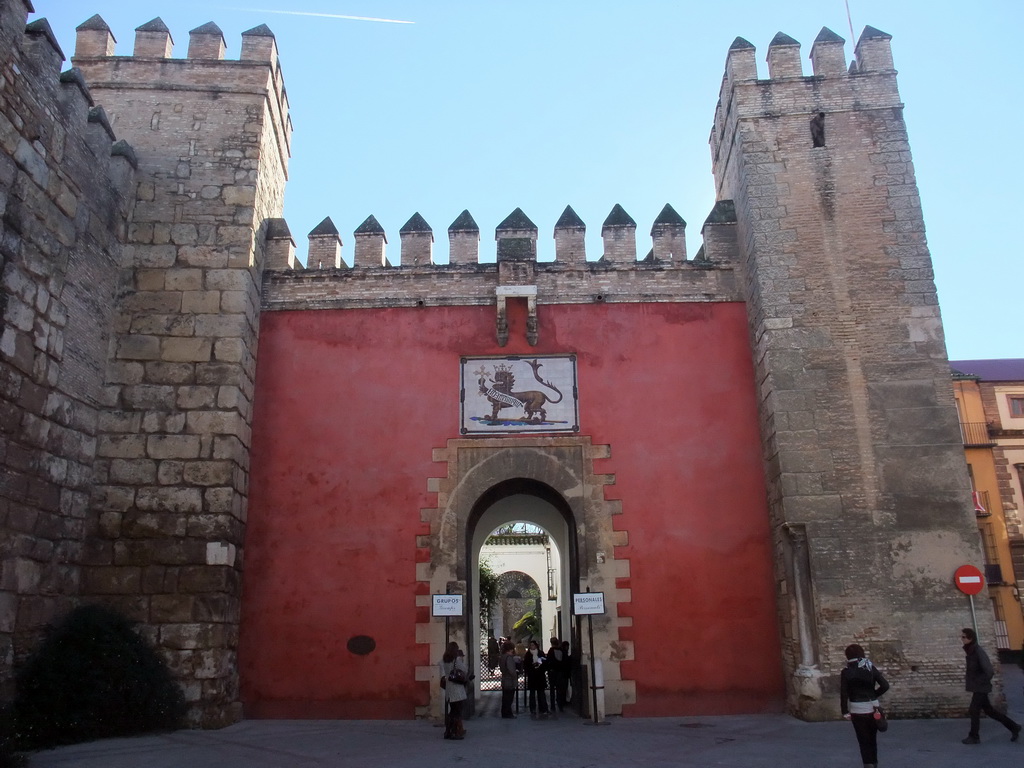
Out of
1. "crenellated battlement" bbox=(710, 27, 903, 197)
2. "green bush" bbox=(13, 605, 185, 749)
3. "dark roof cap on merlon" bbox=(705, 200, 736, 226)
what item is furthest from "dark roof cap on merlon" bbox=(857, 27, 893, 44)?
"green bush" bbox=(13, 605, 185, 749)

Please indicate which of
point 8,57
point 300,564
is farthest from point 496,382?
point 8,57

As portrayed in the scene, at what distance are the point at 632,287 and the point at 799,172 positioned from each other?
2.24 m

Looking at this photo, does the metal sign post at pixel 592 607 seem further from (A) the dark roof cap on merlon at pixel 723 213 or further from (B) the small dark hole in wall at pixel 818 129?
(B) the small dark hole in wall at pixel 818 129

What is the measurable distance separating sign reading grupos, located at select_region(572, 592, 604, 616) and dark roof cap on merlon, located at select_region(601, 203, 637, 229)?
14.2 ft

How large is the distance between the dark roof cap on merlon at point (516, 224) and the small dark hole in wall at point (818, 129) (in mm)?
3336

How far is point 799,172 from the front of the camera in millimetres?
9117

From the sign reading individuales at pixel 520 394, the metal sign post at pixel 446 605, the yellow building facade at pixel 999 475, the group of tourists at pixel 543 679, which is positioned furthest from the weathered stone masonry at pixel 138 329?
the yellow building facade at pixel 999 475

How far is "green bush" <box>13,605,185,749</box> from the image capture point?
248 inches

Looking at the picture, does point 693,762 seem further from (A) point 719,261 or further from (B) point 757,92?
(B) point 757,92

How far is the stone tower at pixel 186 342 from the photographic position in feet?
24.9

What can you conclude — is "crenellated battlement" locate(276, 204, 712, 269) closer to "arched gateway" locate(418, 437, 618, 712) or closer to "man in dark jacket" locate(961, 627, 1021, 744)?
"arched gateway" locate(418, 437, 618, 712)

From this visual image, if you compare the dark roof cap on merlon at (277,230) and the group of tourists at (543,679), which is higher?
the dark roof cap on merlon at (277,230)

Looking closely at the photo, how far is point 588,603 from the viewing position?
7.85m

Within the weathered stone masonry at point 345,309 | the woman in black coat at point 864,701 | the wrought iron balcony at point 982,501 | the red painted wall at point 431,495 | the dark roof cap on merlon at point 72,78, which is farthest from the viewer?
the wrought iron balcony at point 982,501
